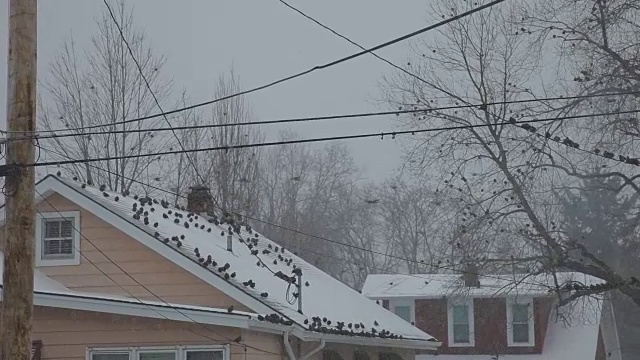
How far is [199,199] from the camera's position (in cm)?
2108

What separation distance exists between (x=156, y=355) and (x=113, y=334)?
656mm

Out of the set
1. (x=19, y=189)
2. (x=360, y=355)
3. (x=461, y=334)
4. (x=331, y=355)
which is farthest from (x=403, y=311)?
(x=19, y=189)

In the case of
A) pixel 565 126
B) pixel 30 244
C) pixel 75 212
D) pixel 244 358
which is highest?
pixel 565 126

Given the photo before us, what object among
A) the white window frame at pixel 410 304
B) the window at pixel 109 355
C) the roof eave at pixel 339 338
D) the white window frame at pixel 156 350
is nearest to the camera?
the roof eave at pixel 339 338

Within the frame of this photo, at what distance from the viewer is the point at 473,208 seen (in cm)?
2198

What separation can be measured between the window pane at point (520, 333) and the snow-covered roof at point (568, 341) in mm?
464

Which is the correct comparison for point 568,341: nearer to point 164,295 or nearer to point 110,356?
point 164,295

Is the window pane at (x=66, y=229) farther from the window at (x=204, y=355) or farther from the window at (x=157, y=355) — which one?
the window at (x=204, y=355)

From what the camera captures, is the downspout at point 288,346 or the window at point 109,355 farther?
the downspout at point 288,346

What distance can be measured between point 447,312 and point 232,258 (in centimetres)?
1468

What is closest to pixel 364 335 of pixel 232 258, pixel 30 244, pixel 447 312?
pixel 232 258

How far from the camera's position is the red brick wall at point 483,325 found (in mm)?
29109

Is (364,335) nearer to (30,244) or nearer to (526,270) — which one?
(526,270)

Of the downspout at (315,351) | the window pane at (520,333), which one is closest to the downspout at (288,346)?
the downspout at (315,351)
